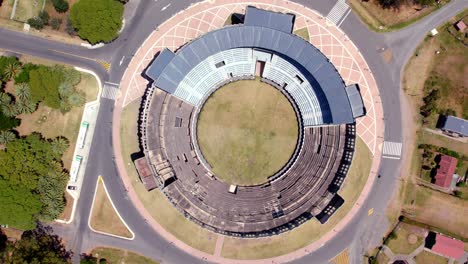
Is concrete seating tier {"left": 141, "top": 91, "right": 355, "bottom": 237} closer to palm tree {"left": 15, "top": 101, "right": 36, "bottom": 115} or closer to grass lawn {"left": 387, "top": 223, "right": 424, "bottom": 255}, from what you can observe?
grass lawn {"left": 387, "top": 223, "right": 424, "bottom": 255}

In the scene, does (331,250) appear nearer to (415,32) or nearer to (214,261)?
(214,261)

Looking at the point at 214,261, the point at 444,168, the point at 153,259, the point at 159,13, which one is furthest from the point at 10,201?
the point at 444,168

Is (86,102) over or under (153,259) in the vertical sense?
over

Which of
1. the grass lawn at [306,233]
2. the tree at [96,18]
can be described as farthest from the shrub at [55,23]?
the grass lawn at [306,233]

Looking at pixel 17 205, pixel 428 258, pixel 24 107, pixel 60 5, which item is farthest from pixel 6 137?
pixel 428 258

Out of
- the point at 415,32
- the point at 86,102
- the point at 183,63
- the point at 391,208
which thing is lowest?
the point at 391,208

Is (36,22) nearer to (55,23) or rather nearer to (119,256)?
(55,23)
